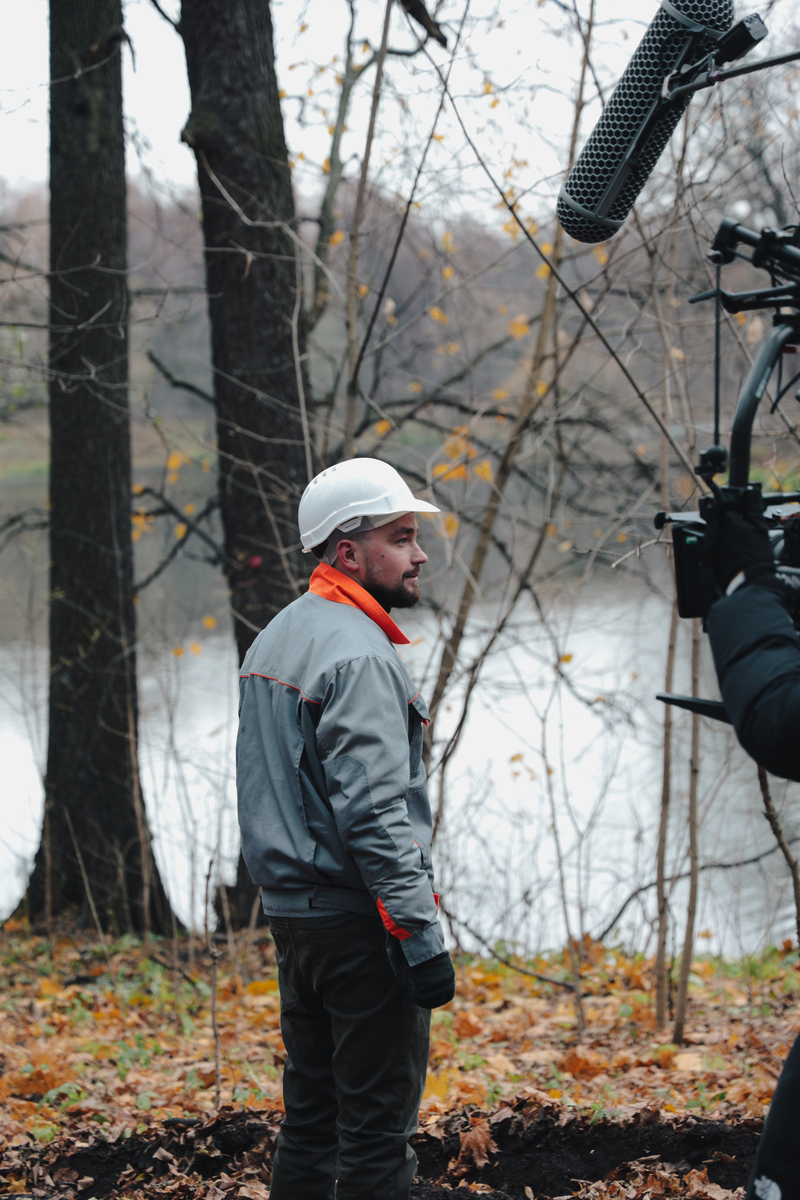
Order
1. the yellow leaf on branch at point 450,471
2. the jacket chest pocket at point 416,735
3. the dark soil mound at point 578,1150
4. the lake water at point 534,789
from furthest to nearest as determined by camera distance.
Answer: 1. the lake water at point 534,789
2. the yellow leaf on branch at point 450,471
3. the dark soil mound at point 578,1150
4. the jacket chest pocket at point 416,735

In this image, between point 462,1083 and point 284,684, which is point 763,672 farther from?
point 462,1083

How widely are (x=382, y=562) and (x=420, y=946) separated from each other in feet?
3.08

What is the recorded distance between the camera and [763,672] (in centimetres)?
159

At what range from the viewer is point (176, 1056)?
464cm

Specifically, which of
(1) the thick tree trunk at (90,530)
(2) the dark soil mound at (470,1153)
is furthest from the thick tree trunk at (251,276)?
(2) the dark soil mound at (470,1153)

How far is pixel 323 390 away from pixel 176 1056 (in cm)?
445

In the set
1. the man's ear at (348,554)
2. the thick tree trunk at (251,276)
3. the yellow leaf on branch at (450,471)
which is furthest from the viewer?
the thick tree trunk at (251,276)

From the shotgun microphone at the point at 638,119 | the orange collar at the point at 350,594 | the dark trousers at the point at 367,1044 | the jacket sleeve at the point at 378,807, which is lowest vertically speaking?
the dark trousers at the point at 367,1044

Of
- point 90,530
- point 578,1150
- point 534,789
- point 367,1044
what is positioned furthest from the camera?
point 534,789

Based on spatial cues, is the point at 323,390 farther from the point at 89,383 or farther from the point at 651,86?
the point at 651,86

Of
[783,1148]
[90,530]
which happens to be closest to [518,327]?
[90,530]

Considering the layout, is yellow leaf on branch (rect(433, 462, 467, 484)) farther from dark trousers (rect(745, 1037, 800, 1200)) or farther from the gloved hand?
dark trousers (rect(745, 1037, 800, 1200))

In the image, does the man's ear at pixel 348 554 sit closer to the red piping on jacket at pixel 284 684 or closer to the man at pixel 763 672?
the red piping on jacket at pixel 284 684

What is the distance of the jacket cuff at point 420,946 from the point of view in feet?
7.04
